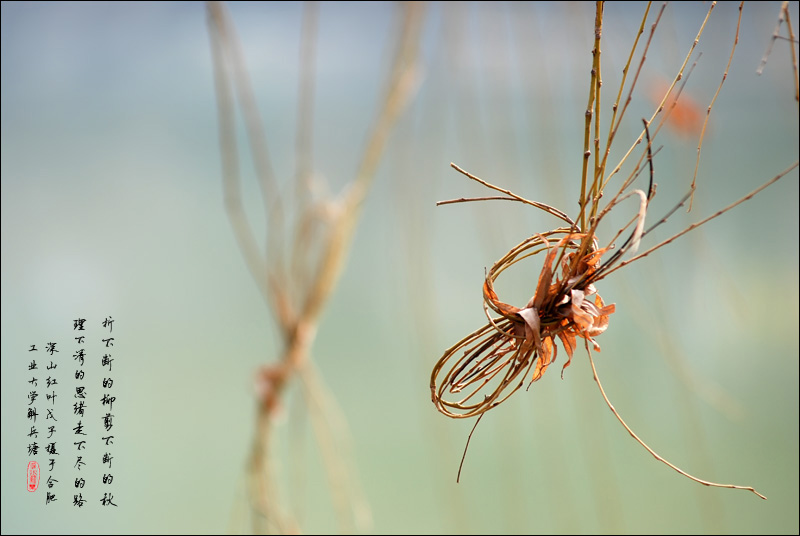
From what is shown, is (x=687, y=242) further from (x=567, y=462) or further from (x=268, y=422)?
(x=268, y=422)

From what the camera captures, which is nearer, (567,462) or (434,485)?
(434,485)

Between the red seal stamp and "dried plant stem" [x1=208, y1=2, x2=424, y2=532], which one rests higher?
"dried plant stem" [x1=208, y1=2, x2=424, y2=532]

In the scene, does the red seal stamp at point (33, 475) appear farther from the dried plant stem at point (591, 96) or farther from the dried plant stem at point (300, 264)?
the dried plant stem at point (591, 96)

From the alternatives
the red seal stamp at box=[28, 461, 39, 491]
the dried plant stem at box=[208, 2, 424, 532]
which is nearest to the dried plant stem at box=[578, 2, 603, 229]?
the dried plant stem at box=[208, 2, 424, 532]

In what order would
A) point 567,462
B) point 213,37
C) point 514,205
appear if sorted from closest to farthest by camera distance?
point 213,37, point 514,205, point 567,462

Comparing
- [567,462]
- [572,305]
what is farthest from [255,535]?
[567,462]

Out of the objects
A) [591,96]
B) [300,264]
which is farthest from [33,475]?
[591,96]

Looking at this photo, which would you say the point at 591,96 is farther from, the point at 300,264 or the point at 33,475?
the point at 33,475

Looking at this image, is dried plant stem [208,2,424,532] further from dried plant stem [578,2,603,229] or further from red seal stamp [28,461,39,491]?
dried plant stem [578,2,603,229]
